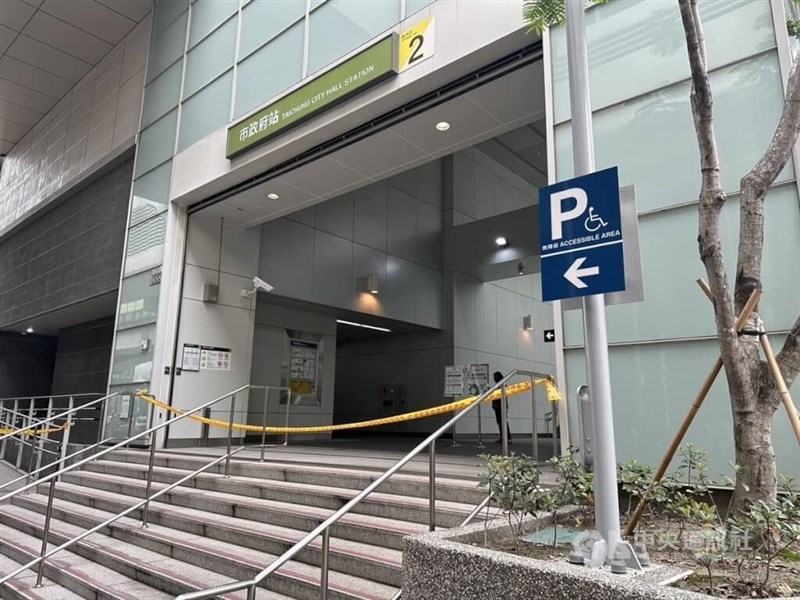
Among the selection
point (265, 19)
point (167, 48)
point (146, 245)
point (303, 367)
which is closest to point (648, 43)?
point (265, 19)

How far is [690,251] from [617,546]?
2.91 m

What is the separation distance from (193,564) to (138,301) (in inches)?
283

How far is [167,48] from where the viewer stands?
11.8 meters

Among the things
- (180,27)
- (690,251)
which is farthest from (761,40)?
(180,27)

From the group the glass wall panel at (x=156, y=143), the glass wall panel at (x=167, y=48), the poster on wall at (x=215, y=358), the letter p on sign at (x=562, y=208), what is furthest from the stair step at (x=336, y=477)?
the glass wall panel at (x=167, y=48)

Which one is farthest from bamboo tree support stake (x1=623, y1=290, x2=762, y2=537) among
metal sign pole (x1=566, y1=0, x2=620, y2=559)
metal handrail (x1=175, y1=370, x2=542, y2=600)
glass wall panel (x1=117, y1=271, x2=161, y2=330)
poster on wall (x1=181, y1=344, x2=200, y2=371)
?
glass wall panel (x1=117, y1=271, x2=161, y2=330)

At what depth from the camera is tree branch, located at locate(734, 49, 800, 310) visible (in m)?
3.08

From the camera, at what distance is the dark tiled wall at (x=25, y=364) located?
18484 mm

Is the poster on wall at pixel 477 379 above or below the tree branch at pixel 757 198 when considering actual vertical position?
below

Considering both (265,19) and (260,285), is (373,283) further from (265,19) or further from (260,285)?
(265,19)

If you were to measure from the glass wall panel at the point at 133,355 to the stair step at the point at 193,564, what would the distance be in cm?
433

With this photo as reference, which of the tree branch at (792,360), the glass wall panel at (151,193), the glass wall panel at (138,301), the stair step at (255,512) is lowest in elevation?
the stair step at (255,512)

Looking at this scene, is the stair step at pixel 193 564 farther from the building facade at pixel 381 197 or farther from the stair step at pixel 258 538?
the building facade at pixel 381 197

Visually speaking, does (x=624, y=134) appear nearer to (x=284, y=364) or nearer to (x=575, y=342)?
(x=575, y=342)
